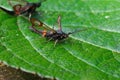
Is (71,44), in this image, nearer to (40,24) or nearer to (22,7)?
(40,24)

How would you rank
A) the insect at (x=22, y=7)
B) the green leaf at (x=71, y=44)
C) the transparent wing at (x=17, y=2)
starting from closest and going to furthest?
1. the green leaf at (x=71, y=44)
2. the insect at (x=22, y=7)
3. the transparent wing at (x=17, y=2)

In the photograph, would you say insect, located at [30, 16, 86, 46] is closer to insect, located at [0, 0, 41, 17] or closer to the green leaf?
the green leaf

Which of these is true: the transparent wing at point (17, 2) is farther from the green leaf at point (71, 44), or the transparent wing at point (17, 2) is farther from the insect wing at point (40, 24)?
the insect wing at point (40, 24)

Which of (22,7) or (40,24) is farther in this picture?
(22,7)

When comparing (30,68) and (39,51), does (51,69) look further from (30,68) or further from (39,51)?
(39,51)

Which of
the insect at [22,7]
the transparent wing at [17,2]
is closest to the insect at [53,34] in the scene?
the insect at [22,7]

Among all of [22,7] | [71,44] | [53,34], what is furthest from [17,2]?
A: [71,44]
